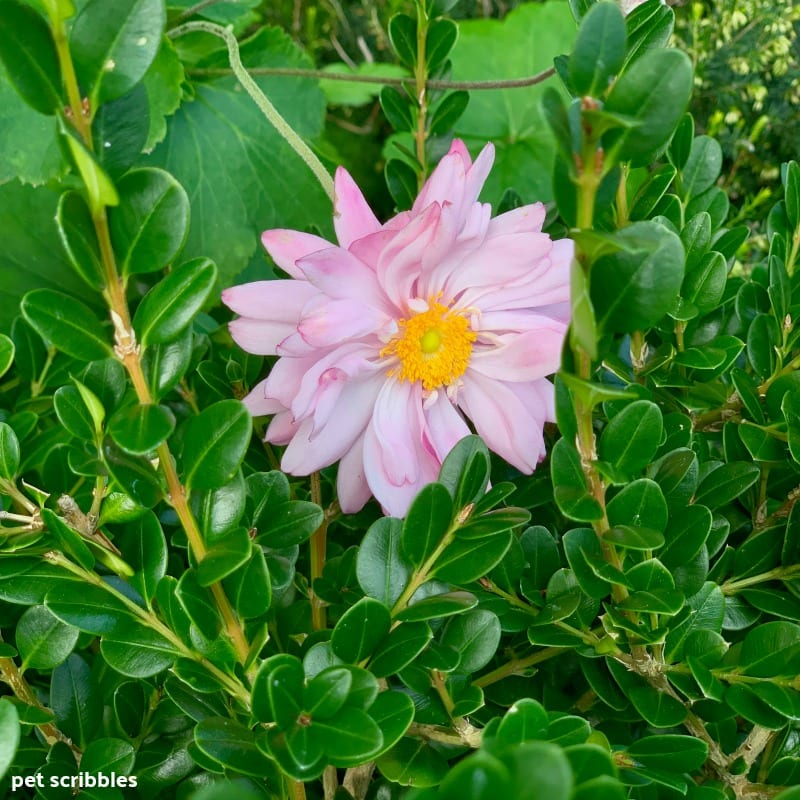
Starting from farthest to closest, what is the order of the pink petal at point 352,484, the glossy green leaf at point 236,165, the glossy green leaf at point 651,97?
the glossy green leaf at point 236,165, the pink petal at point 352,484, the glossy green leaf at point 651,97

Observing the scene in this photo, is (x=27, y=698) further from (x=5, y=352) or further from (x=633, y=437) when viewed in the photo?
(x=633, y=437)

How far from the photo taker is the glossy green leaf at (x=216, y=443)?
0.30 metres

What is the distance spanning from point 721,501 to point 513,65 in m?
1.08

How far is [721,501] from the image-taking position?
400mm

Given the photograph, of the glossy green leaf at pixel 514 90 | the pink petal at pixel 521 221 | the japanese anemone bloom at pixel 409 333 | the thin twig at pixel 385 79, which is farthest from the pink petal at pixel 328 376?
the glossy green leaf at pixel 514 90

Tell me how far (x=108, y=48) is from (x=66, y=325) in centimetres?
10

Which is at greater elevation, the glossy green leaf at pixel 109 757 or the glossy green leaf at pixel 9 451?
the glossy green leaf at pixel 9 451

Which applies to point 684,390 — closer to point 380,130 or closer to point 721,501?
point 721,501

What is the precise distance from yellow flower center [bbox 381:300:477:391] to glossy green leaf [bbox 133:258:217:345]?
189 mm

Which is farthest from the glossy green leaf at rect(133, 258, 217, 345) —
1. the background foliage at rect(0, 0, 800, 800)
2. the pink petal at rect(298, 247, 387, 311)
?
the pink petal at rect(298, 247, 387, 311)

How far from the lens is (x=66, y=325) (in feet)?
0.96

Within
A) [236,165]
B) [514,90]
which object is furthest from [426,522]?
[514,90]

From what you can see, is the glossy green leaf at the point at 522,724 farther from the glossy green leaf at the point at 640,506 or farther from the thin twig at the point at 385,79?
the thin twig at the point at 385,79

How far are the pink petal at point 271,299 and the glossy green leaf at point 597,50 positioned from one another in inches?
8.8
